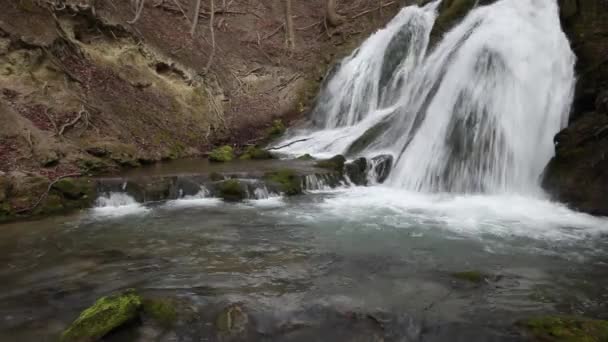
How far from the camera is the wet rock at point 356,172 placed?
1102 cm

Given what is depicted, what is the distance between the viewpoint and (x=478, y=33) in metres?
11.5

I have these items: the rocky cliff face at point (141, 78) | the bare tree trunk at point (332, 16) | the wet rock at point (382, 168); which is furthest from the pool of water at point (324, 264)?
the bare tree trunk at point (332, 16)

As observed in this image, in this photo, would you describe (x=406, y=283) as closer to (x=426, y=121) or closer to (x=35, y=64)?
(x=426, y=121)

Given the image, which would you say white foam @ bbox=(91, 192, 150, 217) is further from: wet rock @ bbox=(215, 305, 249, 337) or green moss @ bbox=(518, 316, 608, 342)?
green moss @ bbox=(518, 316, 608, 342)

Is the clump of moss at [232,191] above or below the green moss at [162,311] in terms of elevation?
above

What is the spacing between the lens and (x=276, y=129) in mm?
17141

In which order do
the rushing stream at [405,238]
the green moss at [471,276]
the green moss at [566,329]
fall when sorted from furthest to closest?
the green moss at [471,276]
the rushing stream at [405,238]
the green moss at [566,329]

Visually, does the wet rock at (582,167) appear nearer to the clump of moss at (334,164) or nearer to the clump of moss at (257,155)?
the clump of moss at (334,164)

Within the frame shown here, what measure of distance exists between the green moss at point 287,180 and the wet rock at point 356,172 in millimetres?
1407

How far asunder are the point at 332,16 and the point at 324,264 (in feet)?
59.6

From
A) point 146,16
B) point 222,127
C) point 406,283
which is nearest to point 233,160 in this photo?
point 222,127

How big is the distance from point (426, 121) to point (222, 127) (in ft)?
25.3

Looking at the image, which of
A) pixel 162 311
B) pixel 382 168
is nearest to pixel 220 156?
pixel 382 168

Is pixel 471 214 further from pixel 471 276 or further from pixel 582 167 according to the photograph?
pixel 471 276
